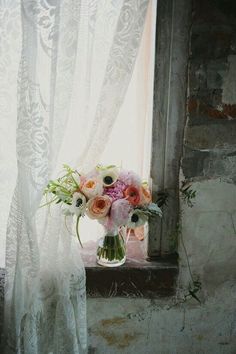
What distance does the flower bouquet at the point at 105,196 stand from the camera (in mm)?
1377

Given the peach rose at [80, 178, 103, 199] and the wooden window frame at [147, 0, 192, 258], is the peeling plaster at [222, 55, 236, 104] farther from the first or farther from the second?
the peach rose at [80, 178, 103, 199]

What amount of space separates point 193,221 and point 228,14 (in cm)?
76

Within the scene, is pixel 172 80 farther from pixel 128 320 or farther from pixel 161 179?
pixel 128 320

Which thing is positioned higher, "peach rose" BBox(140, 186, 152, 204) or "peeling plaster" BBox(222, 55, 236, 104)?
"peeling plaster" BBox(222, 55, 236, 104)

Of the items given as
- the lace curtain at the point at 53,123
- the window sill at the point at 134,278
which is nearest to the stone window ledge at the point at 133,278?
the window sill at the point at 134,278

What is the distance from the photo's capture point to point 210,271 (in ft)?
5.36

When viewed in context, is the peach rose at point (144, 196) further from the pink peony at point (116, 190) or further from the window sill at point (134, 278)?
the window sill at point (134, 278)

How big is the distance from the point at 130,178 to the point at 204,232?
40 centimetres

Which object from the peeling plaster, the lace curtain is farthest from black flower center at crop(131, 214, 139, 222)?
the peeling plaster

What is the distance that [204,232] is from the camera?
1.59m

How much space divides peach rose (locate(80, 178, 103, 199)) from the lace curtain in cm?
7

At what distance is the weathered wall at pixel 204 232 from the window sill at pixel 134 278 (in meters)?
0.05

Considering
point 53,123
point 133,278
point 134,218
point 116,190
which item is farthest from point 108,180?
point 133,278

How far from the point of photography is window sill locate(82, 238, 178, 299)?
157cm
